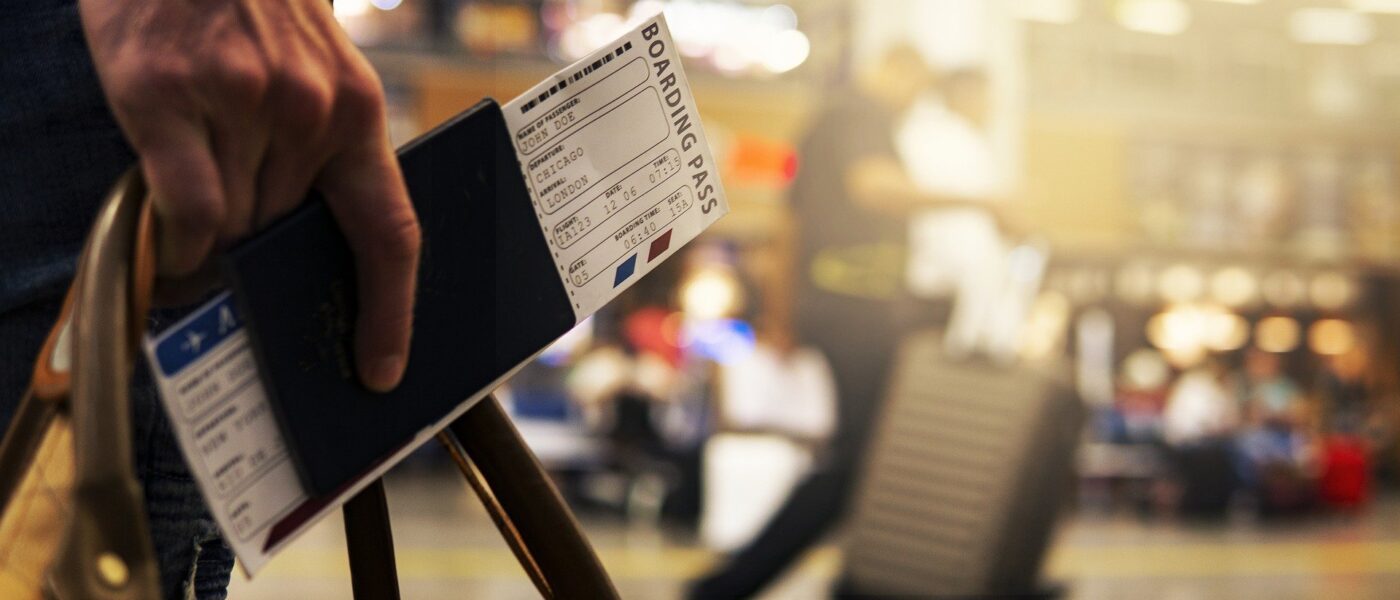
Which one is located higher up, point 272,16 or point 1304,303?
point 272,16

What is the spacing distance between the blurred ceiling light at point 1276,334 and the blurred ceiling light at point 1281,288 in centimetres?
25

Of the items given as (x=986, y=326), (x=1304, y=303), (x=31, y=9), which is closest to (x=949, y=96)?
(x=986, y=326)

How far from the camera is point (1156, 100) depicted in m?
12.2

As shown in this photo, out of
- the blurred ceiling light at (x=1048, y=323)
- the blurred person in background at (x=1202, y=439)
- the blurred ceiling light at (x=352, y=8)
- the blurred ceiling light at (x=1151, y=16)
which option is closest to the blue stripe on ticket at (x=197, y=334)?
the blurred ceiling light at (x=352, y=8)

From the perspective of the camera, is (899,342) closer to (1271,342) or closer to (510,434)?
(510,434)

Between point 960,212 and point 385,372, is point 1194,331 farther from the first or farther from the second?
point 385,372

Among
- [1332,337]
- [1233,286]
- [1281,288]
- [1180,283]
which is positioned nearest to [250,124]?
[1180,283]

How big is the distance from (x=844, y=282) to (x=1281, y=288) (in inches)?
447

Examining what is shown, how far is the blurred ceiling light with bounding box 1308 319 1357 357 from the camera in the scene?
1382cm

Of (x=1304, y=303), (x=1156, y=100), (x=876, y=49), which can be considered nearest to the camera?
(x=876, y=49)

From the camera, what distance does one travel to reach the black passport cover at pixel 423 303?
1.49ft

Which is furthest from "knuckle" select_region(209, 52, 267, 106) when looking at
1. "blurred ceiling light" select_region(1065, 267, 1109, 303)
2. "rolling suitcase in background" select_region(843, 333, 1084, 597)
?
"blurred ceiling light" select_region(1065, 267, 1109, 303)

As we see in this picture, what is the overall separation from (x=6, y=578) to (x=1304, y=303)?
1489 cm

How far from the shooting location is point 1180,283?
1303cm
